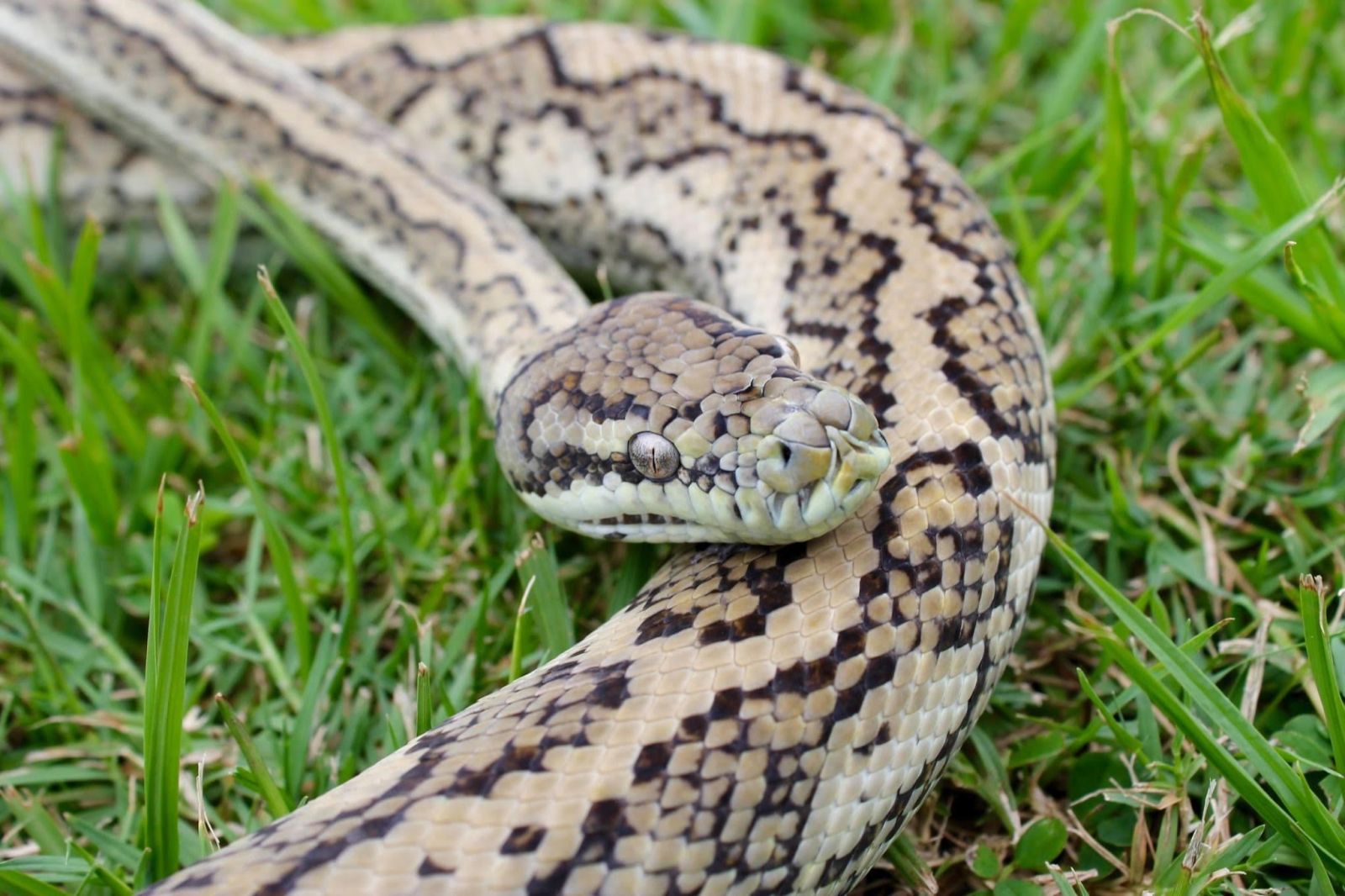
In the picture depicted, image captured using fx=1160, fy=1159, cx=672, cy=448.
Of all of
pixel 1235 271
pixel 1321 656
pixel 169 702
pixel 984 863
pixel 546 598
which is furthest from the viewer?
pixel 1235 271

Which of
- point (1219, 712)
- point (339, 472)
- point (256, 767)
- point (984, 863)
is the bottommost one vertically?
point (984, 863)

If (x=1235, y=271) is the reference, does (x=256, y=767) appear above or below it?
below

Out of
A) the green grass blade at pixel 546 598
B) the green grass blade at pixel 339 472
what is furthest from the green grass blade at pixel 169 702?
the green grass blade at pixel 546 598

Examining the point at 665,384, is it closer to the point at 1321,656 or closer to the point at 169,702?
the point at 169,702

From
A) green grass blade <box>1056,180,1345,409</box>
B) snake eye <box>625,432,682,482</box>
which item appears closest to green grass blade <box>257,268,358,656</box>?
snake eye <box>625,432,682,482</box>

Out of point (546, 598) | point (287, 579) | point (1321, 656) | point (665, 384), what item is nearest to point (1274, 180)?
point (1321, 656)

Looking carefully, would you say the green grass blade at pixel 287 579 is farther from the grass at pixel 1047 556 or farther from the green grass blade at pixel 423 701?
the green grass blade at pixel 423 701
